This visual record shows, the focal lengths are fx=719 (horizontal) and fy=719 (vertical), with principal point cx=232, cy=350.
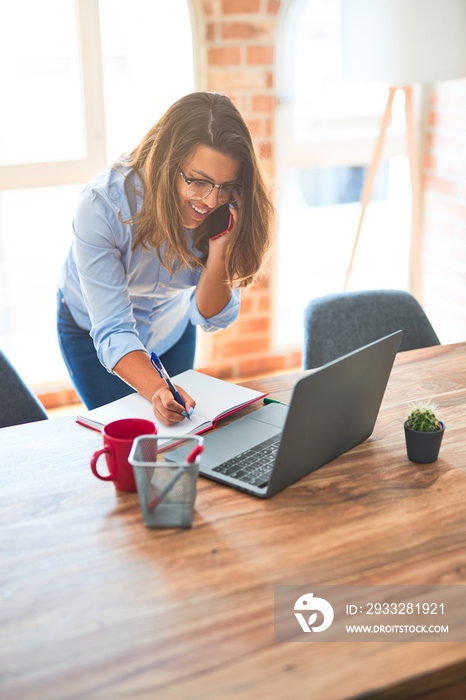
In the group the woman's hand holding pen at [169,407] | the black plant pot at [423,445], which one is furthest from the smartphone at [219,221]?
the black plant pot at [423,445]

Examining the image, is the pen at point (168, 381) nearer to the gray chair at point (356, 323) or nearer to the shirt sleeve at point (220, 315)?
the shirt sleeve at point (220, 315)

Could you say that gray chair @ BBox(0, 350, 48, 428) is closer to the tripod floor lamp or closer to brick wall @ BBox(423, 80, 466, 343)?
the tripod floor lamp

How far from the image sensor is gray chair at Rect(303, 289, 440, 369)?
79.8 inches

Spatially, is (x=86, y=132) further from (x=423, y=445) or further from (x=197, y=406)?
(x=423, y=445)

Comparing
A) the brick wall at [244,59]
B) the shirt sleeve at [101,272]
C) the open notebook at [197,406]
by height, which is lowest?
the open notebook at [197,406]

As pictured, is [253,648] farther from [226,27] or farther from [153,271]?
[226,27]

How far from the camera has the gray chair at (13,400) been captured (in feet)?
5.75

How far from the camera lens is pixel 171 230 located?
166cm

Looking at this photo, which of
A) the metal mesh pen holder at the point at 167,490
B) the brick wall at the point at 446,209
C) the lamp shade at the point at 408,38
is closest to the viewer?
the metal mesh pen holder at the point at 167,490

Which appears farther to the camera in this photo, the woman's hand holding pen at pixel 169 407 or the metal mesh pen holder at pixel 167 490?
the woman's hand holding pen at pixel 169 407

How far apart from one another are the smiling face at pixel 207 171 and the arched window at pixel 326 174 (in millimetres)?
1771

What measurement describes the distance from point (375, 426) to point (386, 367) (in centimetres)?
18

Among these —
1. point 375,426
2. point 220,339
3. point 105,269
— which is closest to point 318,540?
point 375,426

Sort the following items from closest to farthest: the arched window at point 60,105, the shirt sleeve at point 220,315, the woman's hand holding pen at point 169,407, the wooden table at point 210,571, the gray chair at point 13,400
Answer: the wooden table at point 210,571 < the woman's hand holding pen at point 169,407 < the gray chair at point 13,400 < the shirt sleeve at point 220,315 < the arched window at point 60,105
